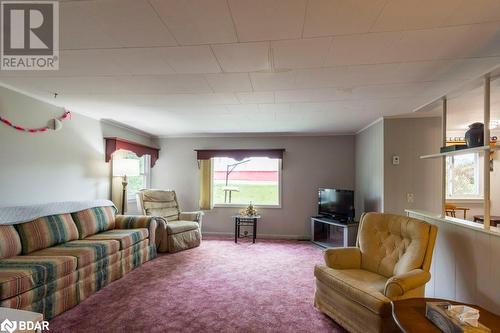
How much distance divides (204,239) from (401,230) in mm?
3831

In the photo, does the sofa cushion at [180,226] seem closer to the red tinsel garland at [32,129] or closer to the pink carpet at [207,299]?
the pink carpet at [207,299]

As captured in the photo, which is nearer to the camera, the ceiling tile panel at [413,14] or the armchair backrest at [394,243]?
the ceiling tile panel at [413,14]

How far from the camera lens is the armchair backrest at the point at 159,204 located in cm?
459

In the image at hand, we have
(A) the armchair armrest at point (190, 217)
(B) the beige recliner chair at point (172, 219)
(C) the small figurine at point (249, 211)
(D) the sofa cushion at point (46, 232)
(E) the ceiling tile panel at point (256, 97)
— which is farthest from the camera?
(C) the small figurine at point (249, 211)

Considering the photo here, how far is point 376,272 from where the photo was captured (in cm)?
242

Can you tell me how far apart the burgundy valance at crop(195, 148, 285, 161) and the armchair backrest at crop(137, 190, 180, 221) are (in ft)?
3.60

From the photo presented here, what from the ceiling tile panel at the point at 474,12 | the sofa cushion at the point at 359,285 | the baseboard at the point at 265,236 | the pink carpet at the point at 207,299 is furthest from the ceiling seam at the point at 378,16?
the baseboard at the point at 265,236

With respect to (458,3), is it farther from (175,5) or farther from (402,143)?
(402,143)

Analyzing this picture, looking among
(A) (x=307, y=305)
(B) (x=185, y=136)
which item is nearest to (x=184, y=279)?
(A) (x=307, y=305)

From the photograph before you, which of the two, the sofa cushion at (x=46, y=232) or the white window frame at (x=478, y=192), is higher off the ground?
the white window frame at (x=478, y=192)

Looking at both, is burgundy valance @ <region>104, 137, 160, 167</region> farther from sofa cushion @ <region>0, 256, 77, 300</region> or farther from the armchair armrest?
sofa cushion @ <region>0, 256, 77, 300</region>

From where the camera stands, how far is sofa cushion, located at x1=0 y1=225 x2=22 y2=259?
2374 mm

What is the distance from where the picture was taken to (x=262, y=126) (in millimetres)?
4758

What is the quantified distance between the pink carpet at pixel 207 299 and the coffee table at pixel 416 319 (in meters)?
0.81
